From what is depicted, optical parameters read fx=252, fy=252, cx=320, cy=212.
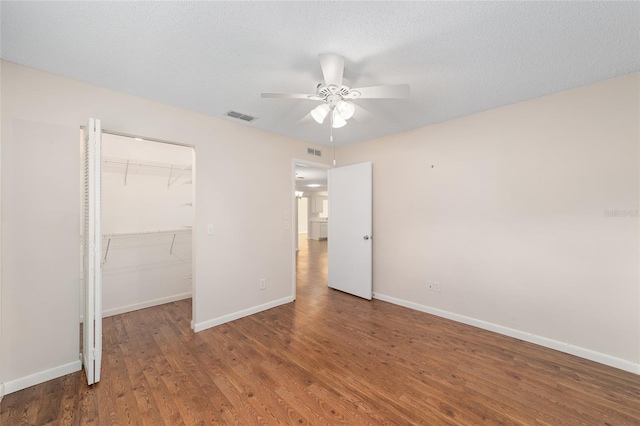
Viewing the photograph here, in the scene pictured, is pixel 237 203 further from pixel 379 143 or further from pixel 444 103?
pixel 444 103

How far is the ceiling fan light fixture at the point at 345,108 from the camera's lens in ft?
6.43

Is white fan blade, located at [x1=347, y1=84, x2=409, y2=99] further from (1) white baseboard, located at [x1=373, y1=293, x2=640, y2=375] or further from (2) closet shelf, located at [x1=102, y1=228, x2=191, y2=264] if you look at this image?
(2) closet shelf, located at [x1=102, y1=228, x2=191, y2=264]

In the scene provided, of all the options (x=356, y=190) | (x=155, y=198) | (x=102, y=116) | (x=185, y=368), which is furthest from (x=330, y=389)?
(x=155, y=198)

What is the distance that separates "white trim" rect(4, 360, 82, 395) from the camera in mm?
1888

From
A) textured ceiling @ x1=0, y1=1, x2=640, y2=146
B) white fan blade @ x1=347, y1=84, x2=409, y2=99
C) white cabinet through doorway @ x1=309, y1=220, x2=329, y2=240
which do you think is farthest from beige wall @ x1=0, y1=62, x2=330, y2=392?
white cabinet through doorway @ x1=309, y1=220, x2=329, y2=240

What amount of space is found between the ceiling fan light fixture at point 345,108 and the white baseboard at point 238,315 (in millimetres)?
2683

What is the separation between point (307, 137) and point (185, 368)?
124 inches

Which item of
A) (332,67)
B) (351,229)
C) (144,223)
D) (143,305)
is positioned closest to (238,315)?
(143,305)

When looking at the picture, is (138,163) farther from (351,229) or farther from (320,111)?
(351,229)

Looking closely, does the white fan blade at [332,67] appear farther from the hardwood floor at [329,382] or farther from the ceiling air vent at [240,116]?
the hardwood floor at [329,382]

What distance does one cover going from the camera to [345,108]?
1977 mm

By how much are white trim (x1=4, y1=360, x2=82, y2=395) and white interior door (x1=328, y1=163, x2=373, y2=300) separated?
324 centimetres

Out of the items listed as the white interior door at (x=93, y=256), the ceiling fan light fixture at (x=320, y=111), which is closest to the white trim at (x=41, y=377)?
the white interior door at (x=93, y=256)

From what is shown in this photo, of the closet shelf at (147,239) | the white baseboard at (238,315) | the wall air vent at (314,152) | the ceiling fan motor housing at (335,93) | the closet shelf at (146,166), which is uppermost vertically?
the wall air vent at (314,152)
